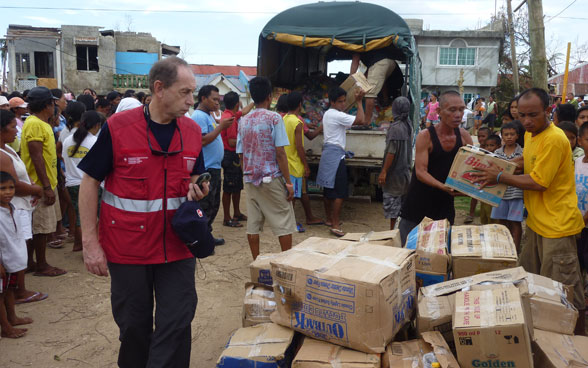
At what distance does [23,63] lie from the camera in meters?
32.2

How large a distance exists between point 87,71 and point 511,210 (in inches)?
1290

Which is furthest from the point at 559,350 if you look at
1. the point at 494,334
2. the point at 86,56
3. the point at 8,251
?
the point at 86,56

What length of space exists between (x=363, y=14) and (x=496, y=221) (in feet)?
13.2

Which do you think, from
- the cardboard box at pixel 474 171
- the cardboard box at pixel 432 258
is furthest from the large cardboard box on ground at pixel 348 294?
the cardboard box at pixel 474 171

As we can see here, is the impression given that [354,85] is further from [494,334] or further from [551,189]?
[494,334]

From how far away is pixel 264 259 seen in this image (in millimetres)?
3533

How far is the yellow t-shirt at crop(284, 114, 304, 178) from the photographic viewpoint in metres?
6.27

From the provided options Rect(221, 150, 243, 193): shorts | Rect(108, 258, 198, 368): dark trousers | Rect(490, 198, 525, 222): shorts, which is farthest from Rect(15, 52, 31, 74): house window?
Rect(108, 258, 198, 368): dark trousers

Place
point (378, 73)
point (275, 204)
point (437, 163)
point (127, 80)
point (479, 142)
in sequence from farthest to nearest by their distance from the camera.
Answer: point (127, 80)
point (378, 73)
point (479, 142)
point (275, 204)
point (437, 163)

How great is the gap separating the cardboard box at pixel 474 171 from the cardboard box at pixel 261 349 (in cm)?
179

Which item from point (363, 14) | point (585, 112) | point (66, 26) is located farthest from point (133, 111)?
point (66, 26)

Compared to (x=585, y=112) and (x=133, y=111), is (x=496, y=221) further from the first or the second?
(x=133, y=111)

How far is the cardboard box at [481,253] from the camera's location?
2957 mm

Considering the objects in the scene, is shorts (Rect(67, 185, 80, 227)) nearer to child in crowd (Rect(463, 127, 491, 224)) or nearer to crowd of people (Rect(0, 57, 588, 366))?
crowd of people (Rect(0, 57, 588, 366))
